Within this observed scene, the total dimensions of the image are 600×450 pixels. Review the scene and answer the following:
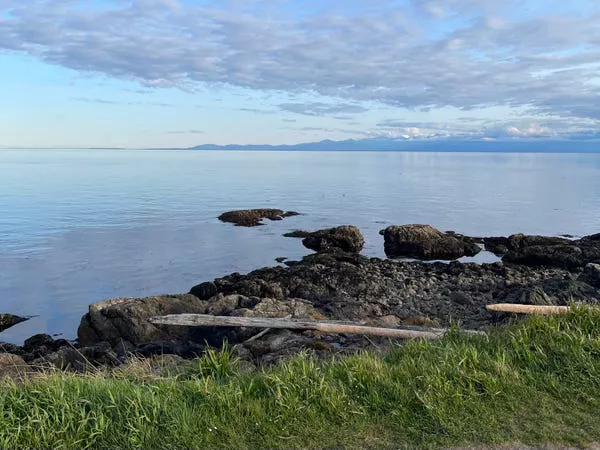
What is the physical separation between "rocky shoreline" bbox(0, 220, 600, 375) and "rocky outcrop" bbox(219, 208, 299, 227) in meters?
8.14

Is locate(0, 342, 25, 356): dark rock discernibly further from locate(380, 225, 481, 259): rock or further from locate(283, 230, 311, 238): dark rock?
locate(283, 230, 311, 238): dark rock

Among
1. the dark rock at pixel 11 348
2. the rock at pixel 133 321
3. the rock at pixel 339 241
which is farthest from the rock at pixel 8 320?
the rock at pixel 339 241

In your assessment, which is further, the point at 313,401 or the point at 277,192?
the point at 277,192

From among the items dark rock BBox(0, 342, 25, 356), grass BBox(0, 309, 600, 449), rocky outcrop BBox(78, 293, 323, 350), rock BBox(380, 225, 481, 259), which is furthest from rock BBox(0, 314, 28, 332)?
rock BBox(380, 225, 481, 259)

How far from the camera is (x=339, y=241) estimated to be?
95.1 feet

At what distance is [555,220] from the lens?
40.5 m

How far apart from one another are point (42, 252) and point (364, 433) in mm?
25935

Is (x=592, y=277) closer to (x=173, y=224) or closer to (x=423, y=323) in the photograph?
(x=423, y=323)

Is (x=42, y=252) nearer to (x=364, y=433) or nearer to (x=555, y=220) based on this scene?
(x=364, y=433)

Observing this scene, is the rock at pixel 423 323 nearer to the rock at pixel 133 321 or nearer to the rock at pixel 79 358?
the rock at pixel 133 321

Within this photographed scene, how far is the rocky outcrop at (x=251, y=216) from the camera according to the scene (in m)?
37.6

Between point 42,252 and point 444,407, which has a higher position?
point 444,407

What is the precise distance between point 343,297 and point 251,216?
2141 centimetres

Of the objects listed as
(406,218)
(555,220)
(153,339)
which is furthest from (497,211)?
(153,339)
